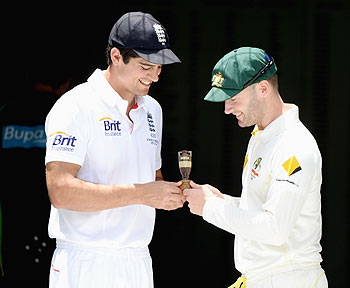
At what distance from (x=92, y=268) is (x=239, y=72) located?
1085 mm

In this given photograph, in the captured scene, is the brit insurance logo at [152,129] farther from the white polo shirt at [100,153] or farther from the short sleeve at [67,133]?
the short sleeve at [67,133]

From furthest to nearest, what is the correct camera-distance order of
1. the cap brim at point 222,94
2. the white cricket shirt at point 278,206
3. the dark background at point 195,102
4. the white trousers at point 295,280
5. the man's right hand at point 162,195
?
the dark background at point 195,102 → the man's right hand at point 162,195 → the cap brim at point 222,94 → the white trousers at point 295,280 → the white cricket shirt at point 278,206

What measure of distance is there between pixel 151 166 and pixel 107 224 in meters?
0.37

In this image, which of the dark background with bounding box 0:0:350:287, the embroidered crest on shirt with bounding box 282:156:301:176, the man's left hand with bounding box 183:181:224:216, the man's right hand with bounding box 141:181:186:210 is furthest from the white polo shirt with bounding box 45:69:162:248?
the dark background with bounding box 0:0:350:287

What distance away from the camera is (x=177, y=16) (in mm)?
5125

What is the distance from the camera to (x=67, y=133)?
3.21 metres

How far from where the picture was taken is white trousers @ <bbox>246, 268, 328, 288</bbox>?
9.93 feet

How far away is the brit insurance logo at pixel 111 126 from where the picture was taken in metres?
3.31

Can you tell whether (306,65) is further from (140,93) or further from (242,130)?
(140,93)

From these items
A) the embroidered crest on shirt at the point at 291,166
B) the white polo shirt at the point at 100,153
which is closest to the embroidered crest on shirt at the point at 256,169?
the embroidered crest on shirt at the point at 291,166

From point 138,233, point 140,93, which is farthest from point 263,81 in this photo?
point 138,233

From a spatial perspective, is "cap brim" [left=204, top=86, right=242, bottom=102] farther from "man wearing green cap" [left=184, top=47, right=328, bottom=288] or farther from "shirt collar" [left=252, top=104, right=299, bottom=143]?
"shirt collar" [left=252, top=104, right=299, bottom=143]

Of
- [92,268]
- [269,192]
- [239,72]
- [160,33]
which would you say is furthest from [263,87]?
[92,268]

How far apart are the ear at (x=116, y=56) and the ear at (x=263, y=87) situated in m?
0.68
